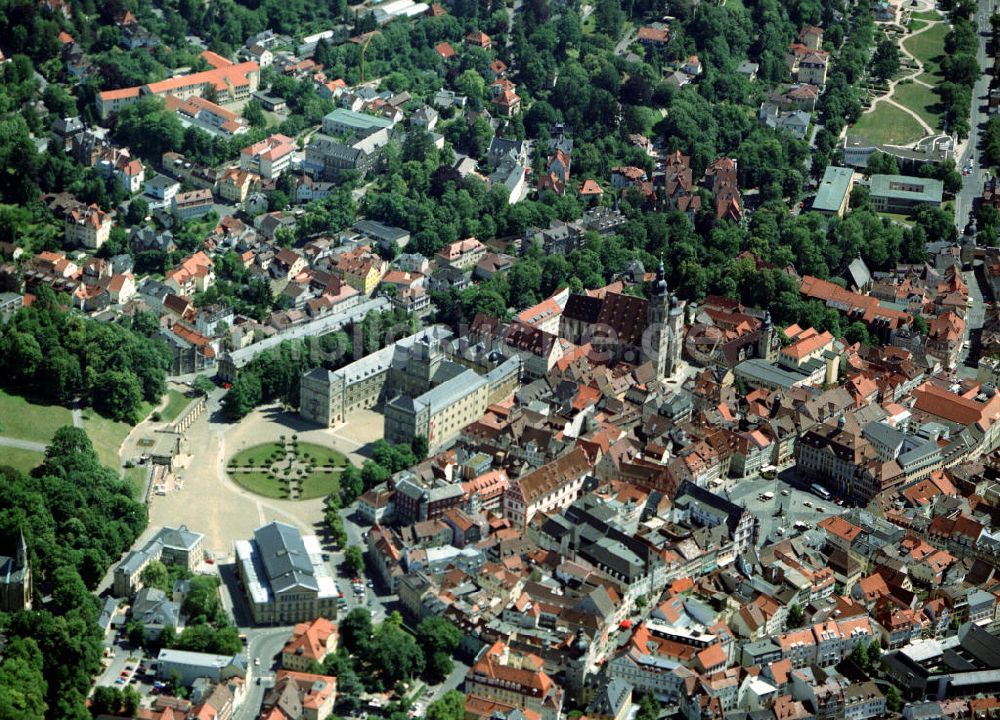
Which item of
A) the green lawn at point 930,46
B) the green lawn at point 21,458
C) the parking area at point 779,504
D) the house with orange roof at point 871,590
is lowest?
the green lawn at point 930,46

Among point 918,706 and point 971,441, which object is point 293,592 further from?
point 971,441

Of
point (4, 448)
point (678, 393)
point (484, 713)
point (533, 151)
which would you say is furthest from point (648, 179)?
point (484, 713)

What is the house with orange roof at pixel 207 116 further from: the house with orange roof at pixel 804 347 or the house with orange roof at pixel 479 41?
the house with orange roof at pixel 804 347

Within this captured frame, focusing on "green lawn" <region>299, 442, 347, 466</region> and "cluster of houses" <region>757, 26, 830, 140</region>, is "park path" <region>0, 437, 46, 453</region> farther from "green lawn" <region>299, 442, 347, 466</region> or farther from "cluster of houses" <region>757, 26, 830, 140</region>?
"cluster of houses" <region>757, 26, 830, 140</region>

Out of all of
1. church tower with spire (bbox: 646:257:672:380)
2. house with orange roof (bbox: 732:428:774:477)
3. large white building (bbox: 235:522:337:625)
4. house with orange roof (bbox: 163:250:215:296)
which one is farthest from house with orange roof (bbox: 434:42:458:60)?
large white building (bbox: 235:522:337:625)

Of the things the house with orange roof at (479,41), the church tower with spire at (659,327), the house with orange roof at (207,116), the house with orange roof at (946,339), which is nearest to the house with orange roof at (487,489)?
the church tower with spire at (659,327)
